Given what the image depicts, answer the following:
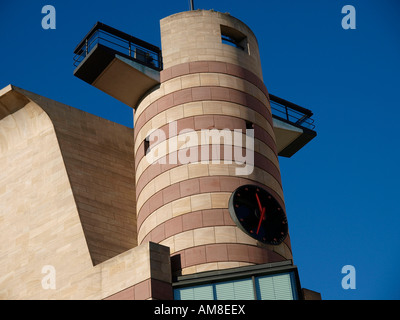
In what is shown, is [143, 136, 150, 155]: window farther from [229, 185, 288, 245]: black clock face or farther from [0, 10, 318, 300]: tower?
[229, 185, 288, 245]: black clock face

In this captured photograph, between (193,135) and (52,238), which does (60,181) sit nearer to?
(52,238)

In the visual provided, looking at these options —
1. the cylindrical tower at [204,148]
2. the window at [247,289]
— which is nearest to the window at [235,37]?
the cylindrical tower at [204,148]

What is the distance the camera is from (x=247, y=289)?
1601 inches

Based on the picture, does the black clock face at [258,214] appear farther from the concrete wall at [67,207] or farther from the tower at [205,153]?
the concrete wall at [67,207]

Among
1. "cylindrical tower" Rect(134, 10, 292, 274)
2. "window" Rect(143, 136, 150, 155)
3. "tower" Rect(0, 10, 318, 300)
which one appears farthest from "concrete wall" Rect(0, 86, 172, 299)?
"window" Rect(143, 136, 150, 155)

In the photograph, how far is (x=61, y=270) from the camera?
45.1 meters

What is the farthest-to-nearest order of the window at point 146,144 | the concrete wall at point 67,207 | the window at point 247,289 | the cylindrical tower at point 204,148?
1. the window at point 146,144
2. the cylindrical tower at point 204,148
3. the concrete wall at point 67,207
4. the window at point 247,289

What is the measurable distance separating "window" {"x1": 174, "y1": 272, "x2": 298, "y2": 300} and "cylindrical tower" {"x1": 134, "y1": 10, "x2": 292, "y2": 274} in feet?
6.08

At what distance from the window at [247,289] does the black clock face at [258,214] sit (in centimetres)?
412

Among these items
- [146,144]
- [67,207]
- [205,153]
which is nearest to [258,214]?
[205,153]

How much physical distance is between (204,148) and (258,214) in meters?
4.99

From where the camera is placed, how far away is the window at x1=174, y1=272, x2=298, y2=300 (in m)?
40.5

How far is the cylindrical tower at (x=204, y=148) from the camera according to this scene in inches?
1734
